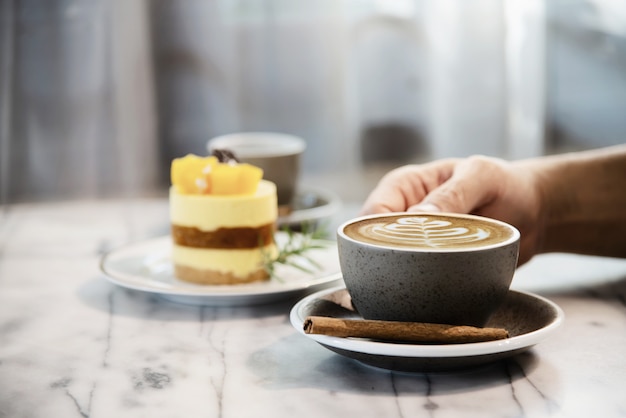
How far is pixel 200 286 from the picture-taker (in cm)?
113

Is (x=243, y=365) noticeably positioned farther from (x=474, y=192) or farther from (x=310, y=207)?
(x=310, y=207)

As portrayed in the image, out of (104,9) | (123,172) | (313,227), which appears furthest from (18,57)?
(313,227)

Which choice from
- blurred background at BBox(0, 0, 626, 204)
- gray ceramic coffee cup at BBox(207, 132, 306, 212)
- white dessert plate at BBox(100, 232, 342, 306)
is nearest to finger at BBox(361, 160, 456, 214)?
white dessert plate at BBox(100, 232, 342, 306)

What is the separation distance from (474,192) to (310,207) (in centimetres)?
59

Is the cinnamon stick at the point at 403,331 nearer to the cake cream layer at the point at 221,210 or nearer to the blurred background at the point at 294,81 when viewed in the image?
the cake cream layer at the point at 221,210

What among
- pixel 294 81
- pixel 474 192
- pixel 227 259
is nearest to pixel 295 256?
pixel 227 259

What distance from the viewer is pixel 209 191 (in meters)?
1.15

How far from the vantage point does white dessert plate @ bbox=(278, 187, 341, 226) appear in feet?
4.77

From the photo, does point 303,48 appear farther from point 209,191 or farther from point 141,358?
point 141,358

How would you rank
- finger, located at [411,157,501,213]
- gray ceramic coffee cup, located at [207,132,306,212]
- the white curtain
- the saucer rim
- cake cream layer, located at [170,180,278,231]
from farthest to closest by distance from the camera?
1. the white curtain
2. gray ceramic coffee cup, located at [207,132,306,212]
3. cake cream layer, located at [170,180,278,231]
4. finger, located at [411,157,501,213]
5. the saucer rim

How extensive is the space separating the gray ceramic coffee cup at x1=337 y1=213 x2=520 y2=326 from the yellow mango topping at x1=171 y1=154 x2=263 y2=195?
0.31m

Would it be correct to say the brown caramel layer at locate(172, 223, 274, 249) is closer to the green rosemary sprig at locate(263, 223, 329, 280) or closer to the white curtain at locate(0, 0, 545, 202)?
the green rosemary sprig at locate(263, 223, 329, 280)

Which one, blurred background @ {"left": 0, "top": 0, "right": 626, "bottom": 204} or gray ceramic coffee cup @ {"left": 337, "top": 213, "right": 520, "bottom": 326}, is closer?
gray ceramic coffee cup @ {"left": 337, "top": 213, "right": 520, "bottom": 326}

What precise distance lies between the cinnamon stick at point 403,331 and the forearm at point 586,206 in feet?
1.65
